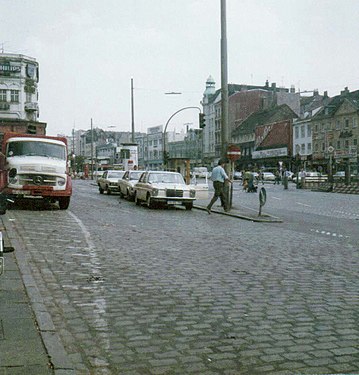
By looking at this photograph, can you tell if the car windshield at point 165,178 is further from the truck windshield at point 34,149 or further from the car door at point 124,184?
the car door at point 124,184

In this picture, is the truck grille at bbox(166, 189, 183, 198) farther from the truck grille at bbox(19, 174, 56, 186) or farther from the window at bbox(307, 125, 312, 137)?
the window at bbox(307, 125, 312, 137)

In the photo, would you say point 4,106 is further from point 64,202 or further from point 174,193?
point 64,202

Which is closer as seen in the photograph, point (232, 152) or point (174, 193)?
point (232, 152)

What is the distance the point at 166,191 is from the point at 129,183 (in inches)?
244

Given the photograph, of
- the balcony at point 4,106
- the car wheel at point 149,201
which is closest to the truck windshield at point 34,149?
the car wheel at point 149,201

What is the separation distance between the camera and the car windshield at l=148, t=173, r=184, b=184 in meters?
21.7

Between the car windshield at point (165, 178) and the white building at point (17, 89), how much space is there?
189 ft

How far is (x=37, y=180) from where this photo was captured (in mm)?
17797

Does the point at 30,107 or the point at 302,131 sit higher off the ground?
the point at 30,107

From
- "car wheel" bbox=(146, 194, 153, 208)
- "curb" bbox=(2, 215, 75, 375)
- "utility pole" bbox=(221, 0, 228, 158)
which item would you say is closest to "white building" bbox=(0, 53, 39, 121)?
"car wheel" bbox=(146, 194, 153, 208)

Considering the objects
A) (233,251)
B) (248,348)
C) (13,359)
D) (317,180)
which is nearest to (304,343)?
(248,348)

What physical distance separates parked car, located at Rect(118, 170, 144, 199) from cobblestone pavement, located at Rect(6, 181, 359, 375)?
46.4 feet

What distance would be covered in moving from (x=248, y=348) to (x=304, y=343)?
50cm

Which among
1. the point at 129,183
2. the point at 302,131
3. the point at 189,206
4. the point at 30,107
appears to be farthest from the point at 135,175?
the point at 302,131
